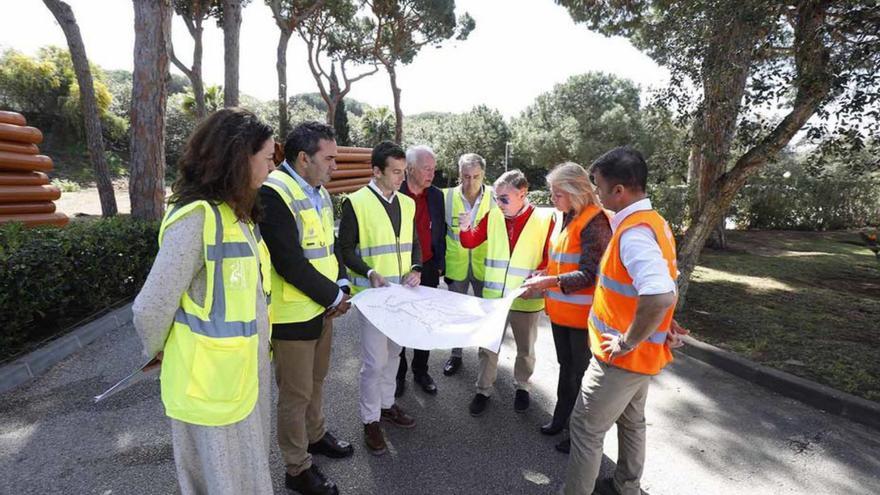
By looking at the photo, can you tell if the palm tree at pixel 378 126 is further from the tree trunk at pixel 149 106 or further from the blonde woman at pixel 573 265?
the blonde woman at pixel 573 265

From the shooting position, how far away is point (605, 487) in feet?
9.07

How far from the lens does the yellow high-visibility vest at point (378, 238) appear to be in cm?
302

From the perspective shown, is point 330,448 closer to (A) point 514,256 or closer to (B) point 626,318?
(A) point 514,256

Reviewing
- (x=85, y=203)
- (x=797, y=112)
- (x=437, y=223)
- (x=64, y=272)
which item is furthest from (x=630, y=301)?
(x=85, y=203)

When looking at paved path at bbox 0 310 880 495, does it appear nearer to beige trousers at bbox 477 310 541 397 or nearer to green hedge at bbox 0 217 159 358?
beige trousers at bbox 477 310 541 397

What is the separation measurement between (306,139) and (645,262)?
182 cm

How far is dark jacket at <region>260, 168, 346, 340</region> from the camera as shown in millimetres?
2268

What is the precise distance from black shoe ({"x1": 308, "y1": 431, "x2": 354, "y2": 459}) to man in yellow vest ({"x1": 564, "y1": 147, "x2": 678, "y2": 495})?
4.64 ft

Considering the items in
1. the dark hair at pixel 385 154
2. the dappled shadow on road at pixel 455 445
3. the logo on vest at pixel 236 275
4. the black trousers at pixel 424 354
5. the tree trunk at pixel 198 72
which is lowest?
the dappled shadow on road at pixel 455 445

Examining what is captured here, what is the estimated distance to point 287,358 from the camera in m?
2.45

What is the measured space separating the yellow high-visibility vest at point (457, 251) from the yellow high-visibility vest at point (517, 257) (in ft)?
1.29

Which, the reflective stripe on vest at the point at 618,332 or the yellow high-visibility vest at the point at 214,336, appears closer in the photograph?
the yellow high-visibility vest at the point at 214,336

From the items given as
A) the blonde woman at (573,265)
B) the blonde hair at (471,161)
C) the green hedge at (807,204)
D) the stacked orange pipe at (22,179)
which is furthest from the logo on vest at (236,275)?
the green hedge at (807,204)

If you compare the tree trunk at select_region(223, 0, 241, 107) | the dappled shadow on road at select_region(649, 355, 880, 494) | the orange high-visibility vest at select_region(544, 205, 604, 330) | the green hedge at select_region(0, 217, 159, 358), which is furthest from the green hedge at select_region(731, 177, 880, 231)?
the green hedge at select_region(0, 217, 159, 358)
